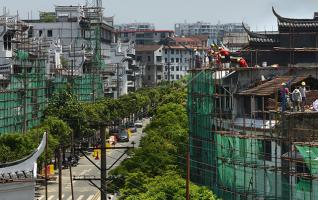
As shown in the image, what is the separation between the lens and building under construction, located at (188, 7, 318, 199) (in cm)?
2936

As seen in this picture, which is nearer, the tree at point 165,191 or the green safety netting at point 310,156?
the green safety netting at point 310,156

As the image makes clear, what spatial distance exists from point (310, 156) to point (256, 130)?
5.25 m

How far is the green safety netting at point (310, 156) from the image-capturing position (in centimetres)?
2758

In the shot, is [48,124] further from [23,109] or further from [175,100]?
[175,100]

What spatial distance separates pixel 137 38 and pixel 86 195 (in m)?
141

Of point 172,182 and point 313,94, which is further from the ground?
point 313,94

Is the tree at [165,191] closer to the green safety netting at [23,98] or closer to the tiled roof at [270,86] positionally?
the tiled roof at [270,86]

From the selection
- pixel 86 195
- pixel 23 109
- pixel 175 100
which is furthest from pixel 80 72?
pixel 86 195

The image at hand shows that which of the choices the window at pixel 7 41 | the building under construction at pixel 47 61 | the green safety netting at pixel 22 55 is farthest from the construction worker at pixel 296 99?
the window at pixel 7 41

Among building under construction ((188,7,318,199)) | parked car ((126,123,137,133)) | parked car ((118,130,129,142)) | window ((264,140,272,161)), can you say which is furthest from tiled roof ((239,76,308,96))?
parked car ((126,123,137,133))

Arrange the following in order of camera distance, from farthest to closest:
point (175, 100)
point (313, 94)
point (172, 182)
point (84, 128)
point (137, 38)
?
1. point (137, 38)
2. point (175, 100)
3. point (84, 128)
4. point (313, 94)
5. point (172, 182)

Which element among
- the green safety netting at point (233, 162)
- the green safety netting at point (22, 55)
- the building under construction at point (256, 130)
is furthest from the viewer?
the green safety netting at point (22, 55)

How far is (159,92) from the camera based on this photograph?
119 metres

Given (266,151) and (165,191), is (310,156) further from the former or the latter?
(165,191)
